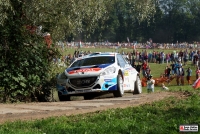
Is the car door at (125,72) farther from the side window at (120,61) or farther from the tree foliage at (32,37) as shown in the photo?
the tree foliage at (32,37)

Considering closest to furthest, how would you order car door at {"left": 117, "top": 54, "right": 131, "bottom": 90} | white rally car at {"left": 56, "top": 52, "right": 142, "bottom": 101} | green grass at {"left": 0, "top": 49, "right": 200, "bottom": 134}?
green grass at {"left": 0, "top": 49, "right": 200, "bottom": 134} → white rally car at {"left": 56, "top": 52, "right": 142, "bottom": 101} → car door at {"left": 117, "top": 54, "right": 131, "bottom": 90}

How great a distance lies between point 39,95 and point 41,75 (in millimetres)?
811

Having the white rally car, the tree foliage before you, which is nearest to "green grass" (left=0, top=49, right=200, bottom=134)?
the white rally car

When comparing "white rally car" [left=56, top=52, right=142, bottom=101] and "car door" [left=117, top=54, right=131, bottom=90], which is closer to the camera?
"white rally car" [left=56, top=52, right=142, bottom=101]

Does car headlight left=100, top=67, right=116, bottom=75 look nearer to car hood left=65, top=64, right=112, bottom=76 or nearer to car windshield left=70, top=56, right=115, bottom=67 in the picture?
car hood left=65, top=64, right=112, bottom=76

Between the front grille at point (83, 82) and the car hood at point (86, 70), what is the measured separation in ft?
0.56

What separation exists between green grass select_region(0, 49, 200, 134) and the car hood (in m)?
4.30

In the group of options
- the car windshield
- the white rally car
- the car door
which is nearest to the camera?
the white rally car

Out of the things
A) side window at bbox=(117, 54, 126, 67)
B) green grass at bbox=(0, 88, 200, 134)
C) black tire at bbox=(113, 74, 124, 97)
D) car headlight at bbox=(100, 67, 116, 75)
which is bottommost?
black tire at bbox=(113, 74, 124, 97)

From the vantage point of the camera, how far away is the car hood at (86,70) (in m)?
14.5

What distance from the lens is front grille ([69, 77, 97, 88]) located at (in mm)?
14516

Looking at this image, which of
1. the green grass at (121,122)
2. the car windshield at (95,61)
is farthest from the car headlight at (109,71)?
the green grass at (121,122)

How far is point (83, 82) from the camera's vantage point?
47.8ft

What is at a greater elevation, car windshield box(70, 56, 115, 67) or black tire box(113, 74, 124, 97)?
car windshield box(70, 56, 115, 67)
